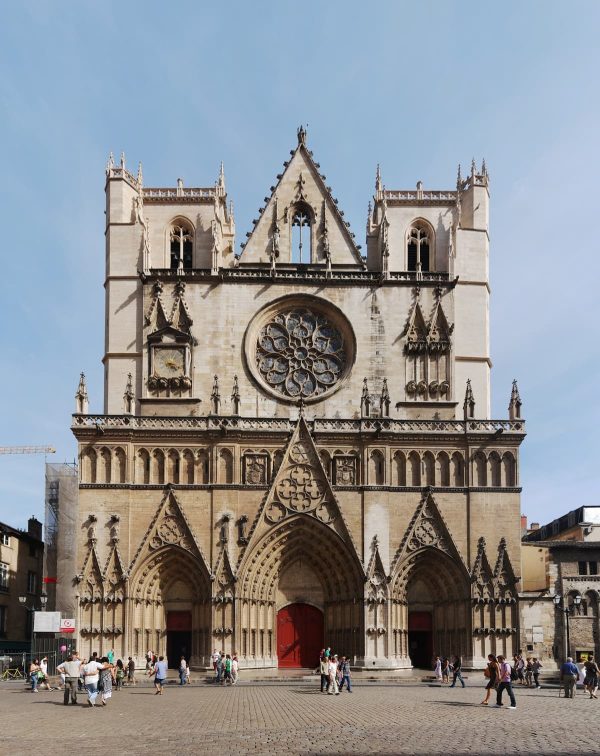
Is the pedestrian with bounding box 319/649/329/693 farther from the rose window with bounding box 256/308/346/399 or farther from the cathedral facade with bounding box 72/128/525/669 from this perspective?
the rose window with bounding box 256/308/346/399

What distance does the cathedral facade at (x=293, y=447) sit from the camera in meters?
45.8

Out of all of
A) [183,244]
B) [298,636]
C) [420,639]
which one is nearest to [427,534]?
[420,639]

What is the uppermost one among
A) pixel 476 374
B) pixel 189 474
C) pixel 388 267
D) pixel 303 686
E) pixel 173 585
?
pixel 388 267

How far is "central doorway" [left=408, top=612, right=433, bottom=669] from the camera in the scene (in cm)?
4734

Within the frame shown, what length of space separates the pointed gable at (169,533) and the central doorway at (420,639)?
30.5 feet

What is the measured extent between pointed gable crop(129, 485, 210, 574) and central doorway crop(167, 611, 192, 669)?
8.76 ft

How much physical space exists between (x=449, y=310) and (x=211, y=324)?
10940 mm

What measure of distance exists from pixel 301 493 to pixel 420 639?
327 inches

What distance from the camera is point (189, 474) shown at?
154 feet

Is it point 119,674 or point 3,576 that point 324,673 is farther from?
point 3,576

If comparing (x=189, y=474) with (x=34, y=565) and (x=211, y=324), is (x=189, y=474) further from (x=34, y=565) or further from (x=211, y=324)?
(x=34, y=565)

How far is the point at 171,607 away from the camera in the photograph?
46.6 metres

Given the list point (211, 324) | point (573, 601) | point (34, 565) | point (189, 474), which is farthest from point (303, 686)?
point (34, 565)

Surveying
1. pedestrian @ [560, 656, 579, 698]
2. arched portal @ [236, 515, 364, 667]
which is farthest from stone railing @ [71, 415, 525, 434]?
pedestrian @ [560, 656, 579, 698]
